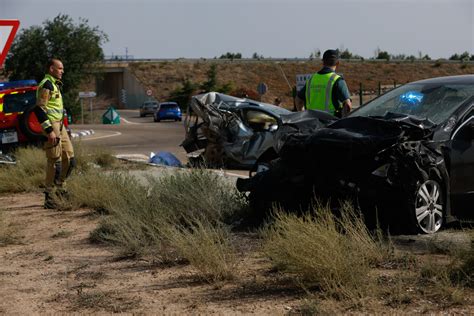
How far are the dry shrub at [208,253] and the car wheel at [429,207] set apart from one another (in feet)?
5.83

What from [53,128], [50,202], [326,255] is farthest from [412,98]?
[50,202]

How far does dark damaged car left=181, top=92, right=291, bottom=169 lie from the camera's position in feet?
51.4

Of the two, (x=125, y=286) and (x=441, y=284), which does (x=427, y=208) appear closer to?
(x=441, y=284)

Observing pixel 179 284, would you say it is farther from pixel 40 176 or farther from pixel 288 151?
pixel 40 176

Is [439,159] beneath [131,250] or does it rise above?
above

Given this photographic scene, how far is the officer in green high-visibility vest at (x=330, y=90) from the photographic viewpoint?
32.6ft

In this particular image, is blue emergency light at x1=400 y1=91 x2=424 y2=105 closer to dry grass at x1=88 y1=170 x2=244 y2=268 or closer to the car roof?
the car roof

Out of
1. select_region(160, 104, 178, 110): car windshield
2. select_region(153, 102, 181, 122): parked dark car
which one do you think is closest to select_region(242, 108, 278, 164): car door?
select_region(153, 102, 181, 122): parked dark car

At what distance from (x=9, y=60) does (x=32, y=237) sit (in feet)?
180

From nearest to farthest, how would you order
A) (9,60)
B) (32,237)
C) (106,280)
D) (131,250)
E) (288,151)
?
(106,280), (131,250), (288,151), (32,237), (9,60)

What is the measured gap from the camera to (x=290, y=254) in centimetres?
583

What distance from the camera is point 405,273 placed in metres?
5.88

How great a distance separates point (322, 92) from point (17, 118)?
9203 millimetres

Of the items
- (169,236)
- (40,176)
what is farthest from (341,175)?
(40,176)
